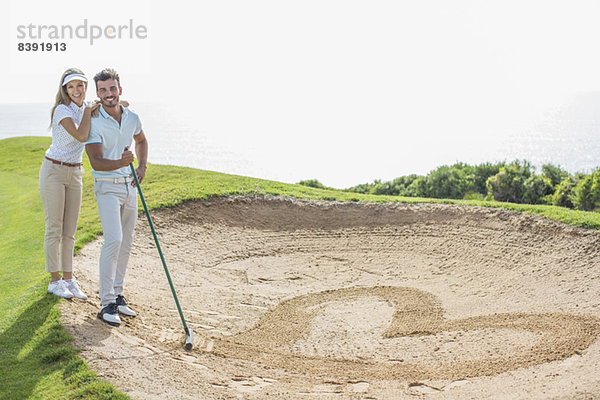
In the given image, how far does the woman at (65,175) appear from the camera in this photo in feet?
21.5

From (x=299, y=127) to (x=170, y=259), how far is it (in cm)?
7547

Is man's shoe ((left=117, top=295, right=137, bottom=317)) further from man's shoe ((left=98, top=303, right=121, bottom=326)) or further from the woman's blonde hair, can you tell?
the woman's blonde hair

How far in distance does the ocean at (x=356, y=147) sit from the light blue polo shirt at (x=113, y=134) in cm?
3279

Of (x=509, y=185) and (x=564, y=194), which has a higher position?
(x=509, y=185)

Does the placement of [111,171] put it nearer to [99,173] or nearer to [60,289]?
[99,173]

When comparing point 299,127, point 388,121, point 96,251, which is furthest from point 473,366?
point 388,121

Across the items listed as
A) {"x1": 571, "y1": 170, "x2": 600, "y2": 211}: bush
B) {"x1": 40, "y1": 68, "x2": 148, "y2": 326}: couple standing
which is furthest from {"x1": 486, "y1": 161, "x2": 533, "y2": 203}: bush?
{"x1": 40, "y1": 68, "x2": 148, "y2": 326}: couple standing

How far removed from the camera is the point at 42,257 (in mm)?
9625

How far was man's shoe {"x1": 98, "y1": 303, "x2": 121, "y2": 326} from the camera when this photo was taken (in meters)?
6.76

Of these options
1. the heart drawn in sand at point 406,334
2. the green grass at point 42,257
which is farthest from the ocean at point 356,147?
the heart drawn in sand at point 406,334

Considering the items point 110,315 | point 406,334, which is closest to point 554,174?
point 406,334

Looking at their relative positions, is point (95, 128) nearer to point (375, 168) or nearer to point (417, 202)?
point (417, 202)

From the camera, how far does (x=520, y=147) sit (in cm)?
6162

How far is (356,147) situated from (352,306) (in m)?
Result: 57.4
